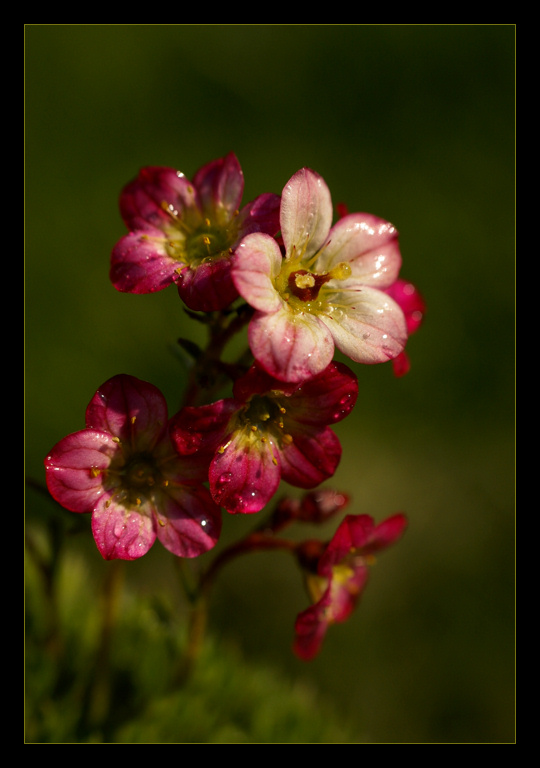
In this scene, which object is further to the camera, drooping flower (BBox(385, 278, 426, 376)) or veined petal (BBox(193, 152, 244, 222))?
drooping flower (BBox(385, 278, 426, 376))

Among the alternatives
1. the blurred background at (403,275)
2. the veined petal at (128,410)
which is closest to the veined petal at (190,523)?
the veined petal at (128,410)

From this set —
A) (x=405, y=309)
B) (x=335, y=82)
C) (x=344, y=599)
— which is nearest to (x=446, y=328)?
(x=335, y=82)

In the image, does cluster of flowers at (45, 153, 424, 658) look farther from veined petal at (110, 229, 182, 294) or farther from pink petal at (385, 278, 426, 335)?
pink petal at (385, 278, 426, 335)

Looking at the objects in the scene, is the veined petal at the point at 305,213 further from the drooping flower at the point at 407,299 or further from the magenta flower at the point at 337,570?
the magenta flower at the point at 337,570

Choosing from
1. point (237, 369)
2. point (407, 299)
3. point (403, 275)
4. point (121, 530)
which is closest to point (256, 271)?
point (237, 369)

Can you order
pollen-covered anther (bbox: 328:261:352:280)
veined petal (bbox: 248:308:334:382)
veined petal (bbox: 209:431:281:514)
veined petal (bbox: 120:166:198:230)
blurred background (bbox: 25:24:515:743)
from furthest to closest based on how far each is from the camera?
1. blurred background (bbox: 25:24:515:743)
2. veined petal (bbox: 120:166:198:230)
3. pollen-covered anther (bbox: 328:261:352:280)
4. veined petal (bbox: 209:431:281:514)
5. veined petal (bbox: 248:308:334:382)

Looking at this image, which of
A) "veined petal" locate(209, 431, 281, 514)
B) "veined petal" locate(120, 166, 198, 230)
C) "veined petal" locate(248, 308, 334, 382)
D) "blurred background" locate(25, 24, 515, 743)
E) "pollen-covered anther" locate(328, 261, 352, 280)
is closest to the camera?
"veined petal" locate(248, 308, 334, 382)

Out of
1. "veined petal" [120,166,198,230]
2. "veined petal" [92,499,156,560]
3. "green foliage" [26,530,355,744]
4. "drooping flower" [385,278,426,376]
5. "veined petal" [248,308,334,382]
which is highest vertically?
"veined petal" [120,166,198,230]

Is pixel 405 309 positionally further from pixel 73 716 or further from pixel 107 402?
pixel 73 716

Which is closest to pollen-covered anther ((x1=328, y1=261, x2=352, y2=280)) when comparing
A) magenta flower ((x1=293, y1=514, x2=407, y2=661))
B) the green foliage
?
magenta flower ((x1=293, y1=514, x2=407, y2=661))
